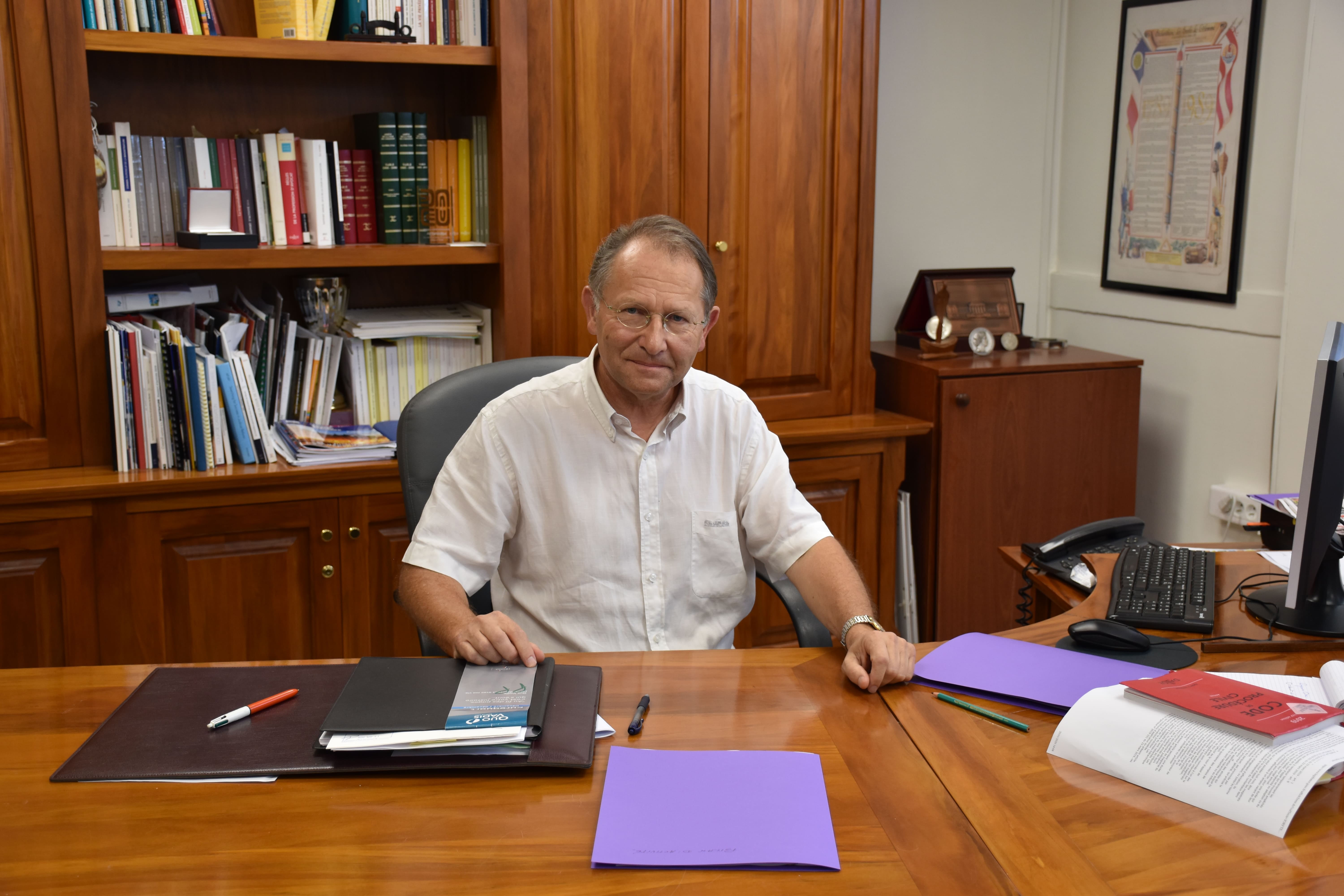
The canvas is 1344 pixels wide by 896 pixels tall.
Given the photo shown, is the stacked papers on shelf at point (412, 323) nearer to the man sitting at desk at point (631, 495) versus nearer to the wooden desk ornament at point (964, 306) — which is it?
the man sitting at desk at point (631, 495)

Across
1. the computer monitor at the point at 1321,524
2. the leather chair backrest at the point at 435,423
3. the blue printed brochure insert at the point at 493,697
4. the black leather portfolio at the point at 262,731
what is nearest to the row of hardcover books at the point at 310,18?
the leather chair backrest at the point at 435,423

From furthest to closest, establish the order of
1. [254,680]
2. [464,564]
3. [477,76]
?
[477,76] → [464,564] → [254,680]

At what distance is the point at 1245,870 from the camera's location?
3.68 ft

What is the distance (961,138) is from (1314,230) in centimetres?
112

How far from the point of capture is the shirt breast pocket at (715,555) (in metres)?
1.97

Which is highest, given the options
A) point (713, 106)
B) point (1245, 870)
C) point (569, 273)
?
point (713, 106)

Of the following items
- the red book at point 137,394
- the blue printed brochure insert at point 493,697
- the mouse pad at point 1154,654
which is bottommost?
the mouse pad at point 1154,654

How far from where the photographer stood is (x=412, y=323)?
2826mm

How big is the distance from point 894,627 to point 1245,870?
6.93 ft

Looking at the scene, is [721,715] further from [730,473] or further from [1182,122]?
[1182,122]

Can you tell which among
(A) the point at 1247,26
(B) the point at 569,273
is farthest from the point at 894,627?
(A) the point at 1247,26

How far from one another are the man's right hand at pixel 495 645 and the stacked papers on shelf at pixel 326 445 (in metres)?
1.18

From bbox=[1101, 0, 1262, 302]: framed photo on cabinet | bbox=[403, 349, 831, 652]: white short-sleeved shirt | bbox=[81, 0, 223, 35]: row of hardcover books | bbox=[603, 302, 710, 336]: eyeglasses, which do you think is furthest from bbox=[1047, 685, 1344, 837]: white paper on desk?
bbox=[81, 0, 223, 35]: row of hardcover books

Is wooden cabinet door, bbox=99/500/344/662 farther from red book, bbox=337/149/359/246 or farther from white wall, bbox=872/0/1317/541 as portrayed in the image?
white wall, bbox=872/0/1317/541
